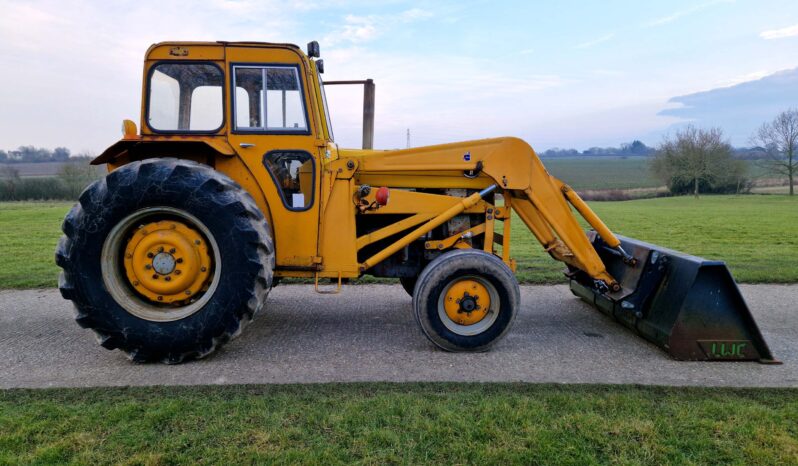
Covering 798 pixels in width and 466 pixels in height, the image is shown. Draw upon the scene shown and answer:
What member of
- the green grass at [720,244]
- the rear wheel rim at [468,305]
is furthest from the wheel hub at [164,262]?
the green grass at [720,244]

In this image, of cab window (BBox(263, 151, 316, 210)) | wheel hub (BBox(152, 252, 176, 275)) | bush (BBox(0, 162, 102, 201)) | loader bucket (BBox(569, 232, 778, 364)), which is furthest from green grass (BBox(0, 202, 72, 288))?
bush (BBox(0, 162, 102, 201))

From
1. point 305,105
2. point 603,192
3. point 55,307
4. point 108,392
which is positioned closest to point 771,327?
point 305,105

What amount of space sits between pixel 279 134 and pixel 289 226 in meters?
0.87

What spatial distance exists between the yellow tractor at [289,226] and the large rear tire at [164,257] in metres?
0.01

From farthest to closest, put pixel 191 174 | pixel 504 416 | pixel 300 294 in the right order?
1. pixel 300 294
2. pixel 191 174
3. pixel 504 416

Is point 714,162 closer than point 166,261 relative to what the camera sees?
No

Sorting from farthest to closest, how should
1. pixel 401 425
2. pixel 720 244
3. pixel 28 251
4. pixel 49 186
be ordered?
pixel 49 186
pixel 720 244
pixel 28 251
pixel 401 425

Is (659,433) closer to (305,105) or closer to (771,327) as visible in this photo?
(771,327)

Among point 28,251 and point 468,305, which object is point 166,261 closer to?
point 468,305

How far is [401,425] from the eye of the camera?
3270 mm

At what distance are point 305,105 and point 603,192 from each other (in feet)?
135

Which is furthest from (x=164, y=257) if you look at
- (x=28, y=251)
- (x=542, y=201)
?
(x=28, y=251)

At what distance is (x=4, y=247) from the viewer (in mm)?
11156

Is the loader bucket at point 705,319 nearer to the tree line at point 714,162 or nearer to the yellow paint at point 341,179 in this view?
the yellow paint at point 341,179
